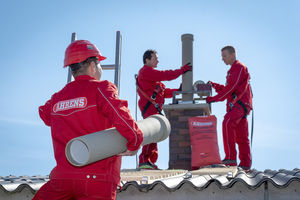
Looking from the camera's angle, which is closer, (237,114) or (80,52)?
(80,52)

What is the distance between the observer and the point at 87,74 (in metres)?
2.83

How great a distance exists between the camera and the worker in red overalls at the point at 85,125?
2496 millimetres

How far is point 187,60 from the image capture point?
8.46m

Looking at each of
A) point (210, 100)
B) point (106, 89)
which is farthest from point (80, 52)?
point (210, 100)

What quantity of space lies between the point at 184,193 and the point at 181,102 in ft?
14.0

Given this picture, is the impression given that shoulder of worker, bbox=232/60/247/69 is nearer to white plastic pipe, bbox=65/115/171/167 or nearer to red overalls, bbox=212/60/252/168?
red overalls, bbox=212/60/252/168

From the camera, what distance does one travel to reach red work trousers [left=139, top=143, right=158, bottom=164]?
299 inches

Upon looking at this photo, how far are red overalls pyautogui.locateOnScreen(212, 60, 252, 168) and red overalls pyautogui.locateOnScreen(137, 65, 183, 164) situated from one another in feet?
3.96

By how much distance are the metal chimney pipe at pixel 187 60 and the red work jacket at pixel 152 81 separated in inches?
22.8

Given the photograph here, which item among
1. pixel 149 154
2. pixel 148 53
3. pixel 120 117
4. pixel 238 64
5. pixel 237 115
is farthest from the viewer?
pixel 148 53

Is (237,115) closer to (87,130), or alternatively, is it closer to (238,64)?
(238,64)

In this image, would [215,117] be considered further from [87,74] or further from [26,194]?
[87,74]

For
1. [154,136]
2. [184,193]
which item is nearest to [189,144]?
[184,193]

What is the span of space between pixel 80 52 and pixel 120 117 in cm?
69
